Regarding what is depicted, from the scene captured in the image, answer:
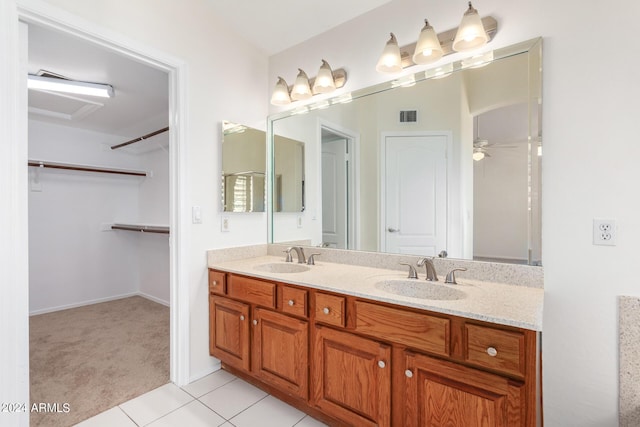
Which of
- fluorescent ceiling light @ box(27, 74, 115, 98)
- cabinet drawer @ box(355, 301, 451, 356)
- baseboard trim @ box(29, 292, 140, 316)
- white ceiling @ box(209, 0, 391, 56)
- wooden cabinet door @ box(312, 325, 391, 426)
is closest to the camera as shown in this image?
cabinet drawer @ box(355, 301, 451, 356)

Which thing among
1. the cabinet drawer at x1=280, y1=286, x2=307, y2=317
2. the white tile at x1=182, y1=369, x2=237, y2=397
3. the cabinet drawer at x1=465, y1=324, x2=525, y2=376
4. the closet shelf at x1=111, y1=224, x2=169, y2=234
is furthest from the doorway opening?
the closet shelf at x1=111, y1=224, x2=169, y2=234

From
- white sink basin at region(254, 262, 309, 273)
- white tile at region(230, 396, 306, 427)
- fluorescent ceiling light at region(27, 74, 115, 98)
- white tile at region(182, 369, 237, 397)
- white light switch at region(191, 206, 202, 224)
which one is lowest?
white tile at region(182, 369, 237, 397)

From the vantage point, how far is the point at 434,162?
1.80 metres

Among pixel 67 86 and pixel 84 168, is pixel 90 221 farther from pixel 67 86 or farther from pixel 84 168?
pixel 67 86

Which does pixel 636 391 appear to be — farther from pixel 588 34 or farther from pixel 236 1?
pixel 236 1

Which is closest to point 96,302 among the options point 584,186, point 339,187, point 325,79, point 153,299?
point 153,299

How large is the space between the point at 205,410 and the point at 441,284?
155cm

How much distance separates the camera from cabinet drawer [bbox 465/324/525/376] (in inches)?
39.6

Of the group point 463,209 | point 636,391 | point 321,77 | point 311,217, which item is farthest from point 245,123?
point 636,391

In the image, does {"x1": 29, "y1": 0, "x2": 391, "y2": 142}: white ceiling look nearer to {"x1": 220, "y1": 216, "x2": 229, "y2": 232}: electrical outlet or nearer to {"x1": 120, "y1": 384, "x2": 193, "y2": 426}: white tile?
{"x1": 220, "y1": 216, "x2": 229, "y2": 232}: electrical outlet

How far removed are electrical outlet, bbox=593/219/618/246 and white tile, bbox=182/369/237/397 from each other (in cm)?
225

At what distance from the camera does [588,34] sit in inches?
50.9

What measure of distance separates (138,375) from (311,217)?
1.70 metres

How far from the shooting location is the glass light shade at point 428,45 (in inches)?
63.2
